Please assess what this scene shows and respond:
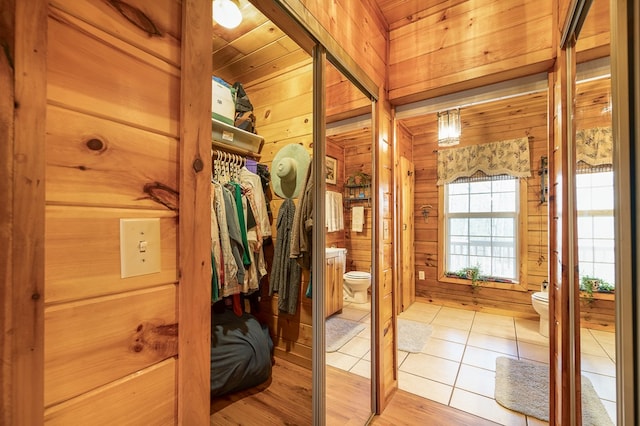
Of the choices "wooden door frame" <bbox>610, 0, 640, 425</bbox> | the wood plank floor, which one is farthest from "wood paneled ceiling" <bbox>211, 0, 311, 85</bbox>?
the wood plank floor

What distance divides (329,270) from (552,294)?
1.39 m

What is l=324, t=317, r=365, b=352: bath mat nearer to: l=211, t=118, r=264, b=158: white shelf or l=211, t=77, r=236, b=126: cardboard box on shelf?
l=211, t=118, r=264, b=158: white shelf

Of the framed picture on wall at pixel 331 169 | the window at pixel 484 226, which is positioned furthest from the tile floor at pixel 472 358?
the framed picture on wall at pixel 331 169

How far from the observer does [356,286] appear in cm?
215

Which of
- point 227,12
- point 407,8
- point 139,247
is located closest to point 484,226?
point 407,8

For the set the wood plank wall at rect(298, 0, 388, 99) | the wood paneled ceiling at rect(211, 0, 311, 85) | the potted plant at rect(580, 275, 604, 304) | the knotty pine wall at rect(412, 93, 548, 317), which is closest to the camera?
the potted plant at rect(580, 275, 604, 304)

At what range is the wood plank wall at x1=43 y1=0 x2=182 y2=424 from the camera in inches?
17.0

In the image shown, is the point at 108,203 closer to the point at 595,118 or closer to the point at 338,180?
the point at 595,118

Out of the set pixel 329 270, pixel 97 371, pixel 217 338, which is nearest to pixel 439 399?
pixel 329 270

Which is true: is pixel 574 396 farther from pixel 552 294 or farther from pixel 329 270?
pixel 329 270

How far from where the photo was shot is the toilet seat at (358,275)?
6.76ft

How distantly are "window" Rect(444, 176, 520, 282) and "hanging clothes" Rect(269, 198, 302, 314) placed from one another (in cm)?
272

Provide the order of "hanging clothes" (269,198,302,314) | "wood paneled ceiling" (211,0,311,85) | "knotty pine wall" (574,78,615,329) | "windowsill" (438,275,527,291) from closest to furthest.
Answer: "knotty pine wall" (574,78,615,329) → "wood paneled ceiling" (211,0,311,85) → "hanging clothes" (269,198,302,314) → "windowsill" (438,275,527,291)

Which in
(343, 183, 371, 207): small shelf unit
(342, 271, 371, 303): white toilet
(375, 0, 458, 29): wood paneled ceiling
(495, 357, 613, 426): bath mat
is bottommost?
(495, 357, 613, 426): bath mat
